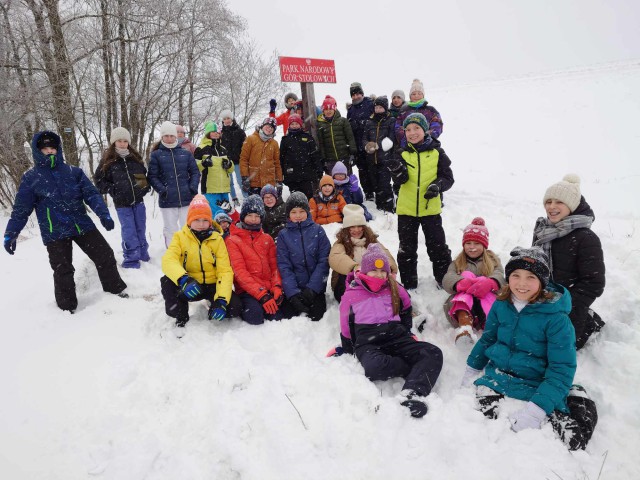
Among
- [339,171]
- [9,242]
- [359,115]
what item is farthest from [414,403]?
[359,115]

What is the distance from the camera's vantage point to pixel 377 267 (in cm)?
388

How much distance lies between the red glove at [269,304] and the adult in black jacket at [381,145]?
14.0ft

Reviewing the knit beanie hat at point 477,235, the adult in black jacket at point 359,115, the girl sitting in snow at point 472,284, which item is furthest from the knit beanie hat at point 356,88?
the knit beanie hat at point 477,235

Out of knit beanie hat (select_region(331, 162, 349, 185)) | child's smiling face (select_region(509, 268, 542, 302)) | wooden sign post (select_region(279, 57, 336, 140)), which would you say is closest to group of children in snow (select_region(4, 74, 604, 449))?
child's smiling face (select_region(509, 268, 542, 302))

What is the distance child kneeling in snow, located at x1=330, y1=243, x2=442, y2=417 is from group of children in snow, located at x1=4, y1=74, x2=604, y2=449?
12mm

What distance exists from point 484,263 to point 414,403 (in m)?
2.01

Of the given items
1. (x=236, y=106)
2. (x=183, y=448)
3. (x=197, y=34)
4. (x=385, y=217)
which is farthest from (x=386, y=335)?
(x=236, y=106)

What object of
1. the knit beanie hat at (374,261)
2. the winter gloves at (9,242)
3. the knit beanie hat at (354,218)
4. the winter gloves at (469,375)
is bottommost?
the winter gloves at (469,375)

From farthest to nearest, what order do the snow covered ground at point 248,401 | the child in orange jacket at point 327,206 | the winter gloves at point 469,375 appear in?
the child in orange jacket at point 327,206 → the winter gloves at point 469,375 → the snow covered ground at point 248,401

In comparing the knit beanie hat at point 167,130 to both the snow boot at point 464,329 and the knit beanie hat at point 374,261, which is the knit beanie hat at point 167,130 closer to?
the knit beanie hat at point 374,261

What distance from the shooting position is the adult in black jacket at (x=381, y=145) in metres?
7.94

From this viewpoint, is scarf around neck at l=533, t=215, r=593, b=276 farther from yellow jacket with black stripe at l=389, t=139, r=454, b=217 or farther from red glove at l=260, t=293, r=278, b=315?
red glove at l=260, t=293, r=278, b=315

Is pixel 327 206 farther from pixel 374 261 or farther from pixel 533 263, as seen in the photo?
pixel 533 263

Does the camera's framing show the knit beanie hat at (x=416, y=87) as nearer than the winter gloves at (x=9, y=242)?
No
